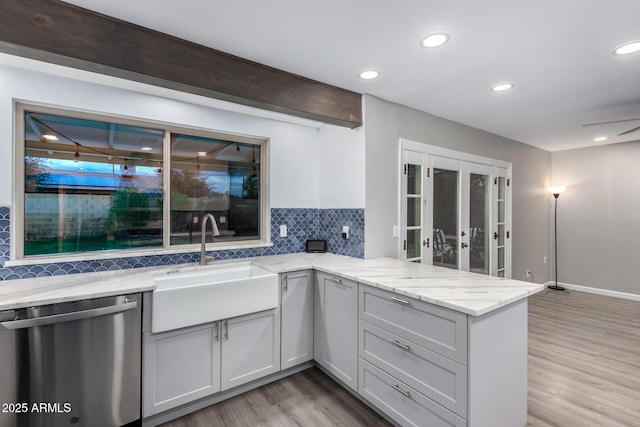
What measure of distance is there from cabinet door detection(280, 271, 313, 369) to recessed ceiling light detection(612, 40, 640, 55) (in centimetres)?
272

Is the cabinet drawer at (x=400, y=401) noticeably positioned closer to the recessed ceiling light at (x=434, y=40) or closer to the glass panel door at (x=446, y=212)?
the glass panel door at (x=446, y=212)

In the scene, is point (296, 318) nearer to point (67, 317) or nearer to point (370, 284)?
point (370, 284)

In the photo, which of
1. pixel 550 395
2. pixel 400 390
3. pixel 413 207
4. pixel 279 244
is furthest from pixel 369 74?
pixel 550 395

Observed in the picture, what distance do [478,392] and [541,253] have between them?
4.70m

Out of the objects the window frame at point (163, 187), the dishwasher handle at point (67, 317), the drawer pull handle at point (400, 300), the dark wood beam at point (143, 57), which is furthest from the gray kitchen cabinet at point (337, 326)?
the dark wood beam at point (143, 57)

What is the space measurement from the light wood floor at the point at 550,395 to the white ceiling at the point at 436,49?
2452mm

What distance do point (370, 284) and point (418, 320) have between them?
387 millimetres

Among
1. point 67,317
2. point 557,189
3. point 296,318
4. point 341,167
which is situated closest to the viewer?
point 67,317

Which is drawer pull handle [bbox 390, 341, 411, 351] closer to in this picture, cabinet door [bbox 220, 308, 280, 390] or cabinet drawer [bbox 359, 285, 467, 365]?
cabinet drawer [bbox 359, 285, 467, 365]

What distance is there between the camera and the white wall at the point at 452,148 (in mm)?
2793

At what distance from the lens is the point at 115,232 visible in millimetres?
2393

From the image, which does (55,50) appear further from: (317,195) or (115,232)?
(317,195)

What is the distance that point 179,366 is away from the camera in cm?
194

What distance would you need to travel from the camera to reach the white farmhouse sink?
1844mm
